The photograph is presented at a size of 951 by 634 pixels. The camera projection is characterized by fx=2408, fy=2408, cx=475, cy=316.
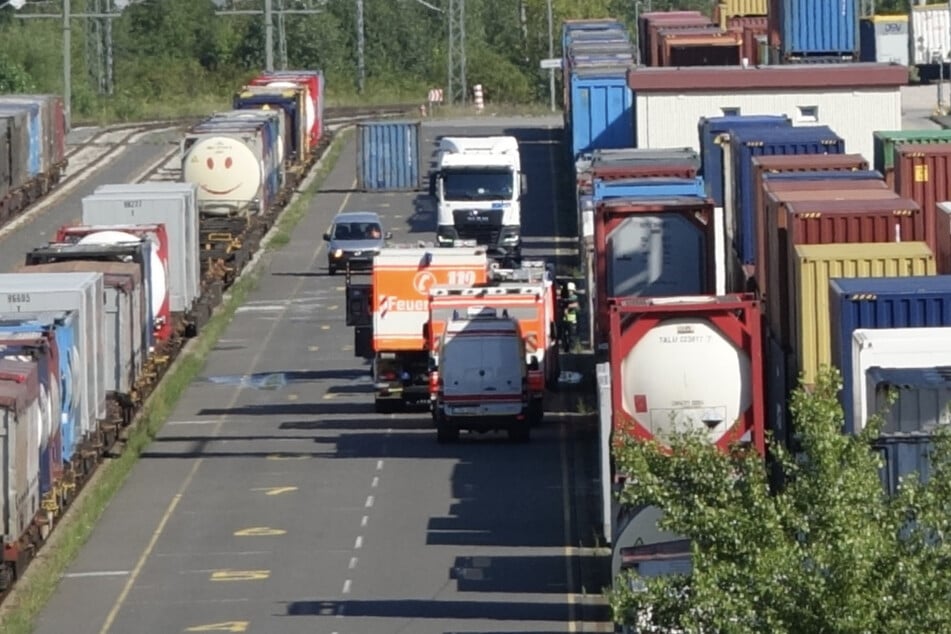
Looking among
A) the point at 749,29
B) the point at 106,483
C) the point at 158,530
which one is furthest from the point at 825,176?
the point at 749,29

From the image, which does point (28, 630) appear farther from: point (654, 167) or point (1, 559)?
point (654, 167)

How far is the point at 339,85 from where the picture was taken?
12962cm

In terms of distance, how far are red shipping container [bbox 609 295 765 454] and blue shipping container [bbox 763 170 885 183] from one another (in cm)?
555

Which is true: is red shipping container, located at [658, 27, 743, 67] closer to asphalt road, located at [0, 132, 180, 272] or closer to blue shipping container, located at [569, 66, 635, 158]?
blue shipping container, located at [569, 66, 635, 158]

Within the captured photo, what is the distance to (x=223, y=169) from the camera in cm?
6488

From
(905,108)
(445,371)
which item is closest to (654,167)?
(445,371)

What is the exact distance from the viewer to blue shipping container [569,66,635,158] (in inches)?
2844

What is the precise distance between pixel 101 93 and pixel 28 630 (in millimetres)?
99143

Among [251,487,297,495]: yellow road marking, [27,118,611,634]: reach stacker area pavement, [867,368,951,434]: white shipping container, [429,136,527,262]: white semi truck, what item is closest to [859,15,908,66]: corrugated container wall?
[429,136,527,262]: white semi truck

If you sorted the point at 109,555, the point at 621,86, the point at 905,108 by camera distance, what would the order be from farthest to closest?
the point at 905,108
the point at 621,86
the point at 109,555

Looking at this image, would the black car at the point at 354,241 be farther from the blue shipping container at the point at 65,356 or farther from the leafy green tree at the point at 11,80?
the leafy green tree at the point at 11,80

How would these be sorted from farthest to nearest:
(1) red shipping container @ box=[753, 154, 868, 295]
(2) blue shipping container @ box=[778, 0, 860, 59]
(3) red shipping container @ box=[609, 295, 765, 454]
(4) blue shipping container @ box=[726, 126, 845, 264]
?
(2) blue shipping container @ box=[778, 0, 860, 59]
(4) blue shipping container @ box=[726, 126, 845, 264]
(1) red shipping container @ box=[753, 154, 868, 295]
(3) red shipping container @ box=[609, 295, 765, 454]

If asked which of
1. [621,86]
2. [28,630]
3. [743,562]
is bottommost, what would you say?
[28,630]

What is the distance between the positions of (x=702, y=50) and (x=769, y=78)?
1425cm
